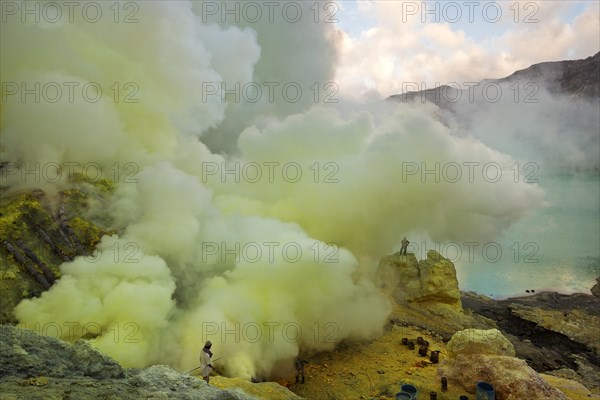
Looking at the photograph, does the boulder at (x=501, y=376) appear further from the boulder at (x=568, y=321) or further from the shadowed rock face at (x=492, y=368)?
the boulder at (x=568, y=321)

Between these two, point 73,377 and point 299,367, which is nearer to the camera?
point 73,377

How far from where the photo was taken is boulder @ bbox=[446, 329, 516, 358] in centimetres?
1373

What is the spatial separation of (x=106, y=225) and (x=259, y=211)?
25.5ft

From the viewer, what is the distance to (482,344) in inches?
544

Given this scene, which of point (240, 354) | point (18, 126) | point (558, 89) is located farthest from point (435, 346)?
point (558, 89)

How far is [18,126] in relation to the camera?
57.0 feet

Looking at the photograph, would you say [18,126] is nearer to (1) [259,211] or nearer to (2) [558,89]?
(1) [259,211]

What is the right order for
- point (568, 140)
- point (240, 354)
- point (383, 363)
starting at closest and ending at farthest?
point (240, 354), point (383, 363), point (568, 140)

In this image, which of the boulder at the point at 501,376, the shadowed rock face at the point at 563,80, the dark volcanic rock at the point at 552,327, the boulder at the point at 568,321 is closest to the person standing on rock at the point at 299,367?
the boulder at the point at 501,376

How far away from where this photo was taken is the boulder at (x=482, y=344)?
1373cm
